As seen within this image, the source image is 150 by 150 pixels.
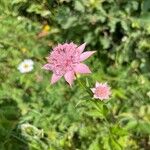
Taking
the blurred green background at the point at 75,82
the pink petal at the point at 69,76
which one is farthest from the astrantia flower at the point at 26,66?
the pink petal at the point at 69,76

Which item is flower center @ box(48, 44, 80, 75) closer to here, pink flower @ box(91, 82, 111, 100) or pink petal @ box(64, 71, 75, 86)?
pink petal @ box(64, 71, 75, 86)

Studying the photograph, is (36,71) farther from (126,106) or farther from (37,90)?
(126,106)

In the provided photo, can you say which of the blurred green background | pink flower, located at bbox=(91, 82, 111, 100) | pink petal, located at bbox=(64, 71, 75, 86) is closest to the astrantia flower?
the blurred green background

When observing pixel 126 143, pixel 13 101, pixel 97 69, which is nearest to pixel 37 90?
pixel 13 101

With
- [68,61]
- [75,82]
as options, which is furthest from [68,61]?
[75,82]

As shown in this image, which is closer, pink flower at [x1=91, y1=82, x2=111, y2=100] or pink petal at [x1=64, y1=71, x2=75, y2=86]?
pink petal at [x1=64, y1=71, x2=75, y2=86]

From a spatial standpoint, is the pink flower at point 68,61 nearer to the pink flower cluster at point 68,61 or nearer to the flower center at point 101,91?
the pink flower cluster at point 68,61

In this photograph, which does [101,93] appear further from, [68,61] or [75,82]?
[75,82]
